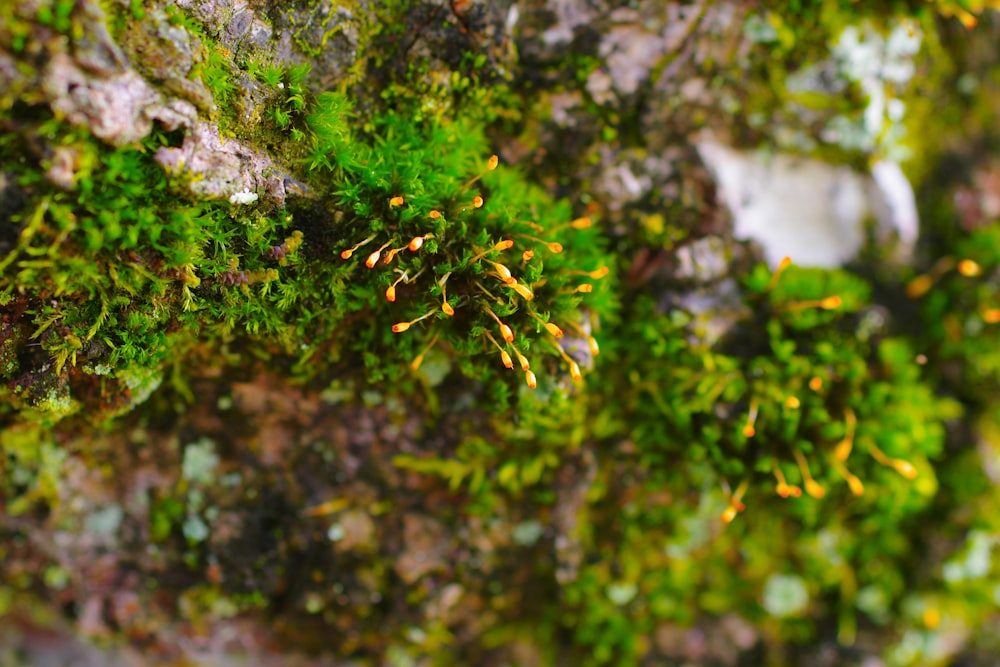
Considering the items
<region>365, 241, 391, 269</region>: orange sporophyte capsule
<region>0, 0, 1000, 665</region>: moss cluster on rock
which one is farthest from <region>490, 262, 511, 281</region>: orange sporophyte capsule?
<region>365, 241, 391, 269</region>: orange sporophyte capsule

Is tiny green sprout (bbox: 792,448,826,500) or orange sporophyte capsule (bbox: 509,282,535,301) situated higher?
orange sporophyte capsule (bbox: 509,282,535,301)

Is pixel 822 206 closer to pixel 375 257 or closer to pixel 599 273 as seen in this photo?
pixel 599 273

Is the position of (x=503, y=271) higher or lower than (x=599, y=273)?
higher

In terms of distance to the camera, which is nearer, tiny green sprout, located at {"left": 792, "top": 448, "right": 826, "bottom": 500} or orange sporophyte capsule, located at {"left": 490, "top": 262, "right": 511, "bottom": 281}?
orange sporophyte capsule, located at {"left": 490, "top": 262, "right": 511, "bottom": 281}

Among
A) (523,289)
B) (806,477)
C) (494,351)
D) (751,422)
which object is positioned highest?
(523,289)

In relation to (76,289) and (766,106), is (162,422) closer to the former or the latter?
(76,289)

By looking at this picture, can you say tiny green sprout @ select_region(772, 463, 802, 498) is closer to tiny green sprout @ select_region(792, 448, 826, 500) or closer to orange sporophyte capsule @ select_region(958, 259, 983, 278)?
tiny green sprout @ select_region(792, 448, 826, 500)

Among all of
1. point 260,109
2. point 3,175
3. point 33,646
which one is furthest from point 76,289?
point 33,646

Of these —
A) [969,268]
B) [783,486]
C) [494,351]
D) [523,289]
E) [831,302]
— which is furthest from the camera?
[969,268]

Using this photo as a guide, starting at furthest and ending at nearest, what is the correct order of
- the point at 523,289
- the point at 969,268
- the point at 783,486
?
the point at 969,268 → the point at 783,486 → the point at 523,289

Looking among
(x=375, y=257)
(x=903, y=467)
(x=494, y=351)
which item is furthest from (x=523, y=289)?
(x=903, y=467)

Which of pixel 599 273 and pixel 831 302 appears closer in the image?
pixel 599 273
